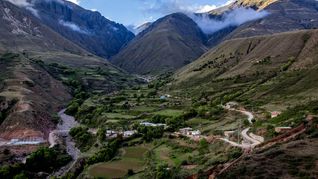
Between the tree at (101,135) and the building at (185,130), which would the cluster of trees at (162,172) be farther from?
the tree at (101,135)

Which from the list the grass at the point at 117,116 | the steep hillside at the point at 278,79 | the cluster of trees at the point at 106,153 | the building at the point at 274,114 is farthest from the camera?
the grass at the point at 117,116

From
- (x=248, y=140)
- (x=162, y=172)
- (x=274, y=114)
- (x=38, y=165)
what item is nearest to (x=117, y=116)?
(x=38, y=165)

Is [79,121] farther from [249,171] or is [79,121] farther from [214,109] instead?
[249,171]

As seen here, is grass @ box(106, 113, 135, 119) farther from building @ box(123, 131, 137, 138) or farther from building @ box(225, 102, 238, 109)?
building @ box(225, 102, 238, 109)

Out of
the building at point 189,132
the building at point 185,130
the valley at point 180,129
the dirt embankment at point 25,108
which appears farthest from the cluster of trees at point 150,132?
the dirt embankment at point 25,108

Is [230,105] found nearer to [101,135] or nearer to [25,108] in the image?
[101,135]

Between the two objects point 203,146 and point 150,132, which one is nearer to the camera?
point 203,146
